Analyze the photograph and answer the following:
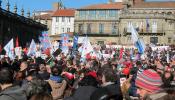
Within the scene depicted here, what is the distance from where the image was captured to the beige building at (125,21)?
108 metres

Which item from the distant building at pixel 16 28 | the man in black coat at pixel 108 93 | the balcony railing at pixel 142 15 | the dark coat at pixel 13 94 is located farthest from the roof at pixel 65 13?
the dark coat at pixel 13 94

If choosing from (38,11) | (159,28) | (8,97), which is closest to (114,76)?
(8,97)

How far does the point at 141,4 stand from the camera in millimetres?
118438

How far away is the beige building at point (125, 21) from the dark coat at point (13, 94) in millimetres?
98723

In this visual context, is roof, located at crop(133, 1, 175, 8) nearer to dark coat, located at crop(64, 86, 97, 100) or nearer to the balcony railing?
the balcony railing

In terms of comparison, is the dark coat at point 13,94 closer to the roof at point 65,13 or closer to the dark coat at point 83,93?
the dark coat at point 83,93

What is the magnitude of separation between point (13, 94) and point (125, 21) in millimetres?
103034

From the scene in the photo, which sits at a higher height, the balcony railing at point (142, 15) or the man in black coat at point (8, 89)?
the balcony railing at point (142, 15)

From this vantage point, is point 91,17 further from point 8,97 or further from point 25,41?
point 8,97

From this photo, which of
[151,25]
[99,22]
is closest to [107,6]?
[99,22]

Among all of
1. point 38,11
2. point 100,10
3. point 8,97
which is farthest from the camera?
point 38,11

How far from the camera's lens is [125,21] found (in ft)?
362

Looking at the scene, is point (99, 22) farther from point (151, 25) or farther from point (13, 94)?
point (13, 94)

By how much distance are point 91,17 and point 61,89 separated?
105 m
